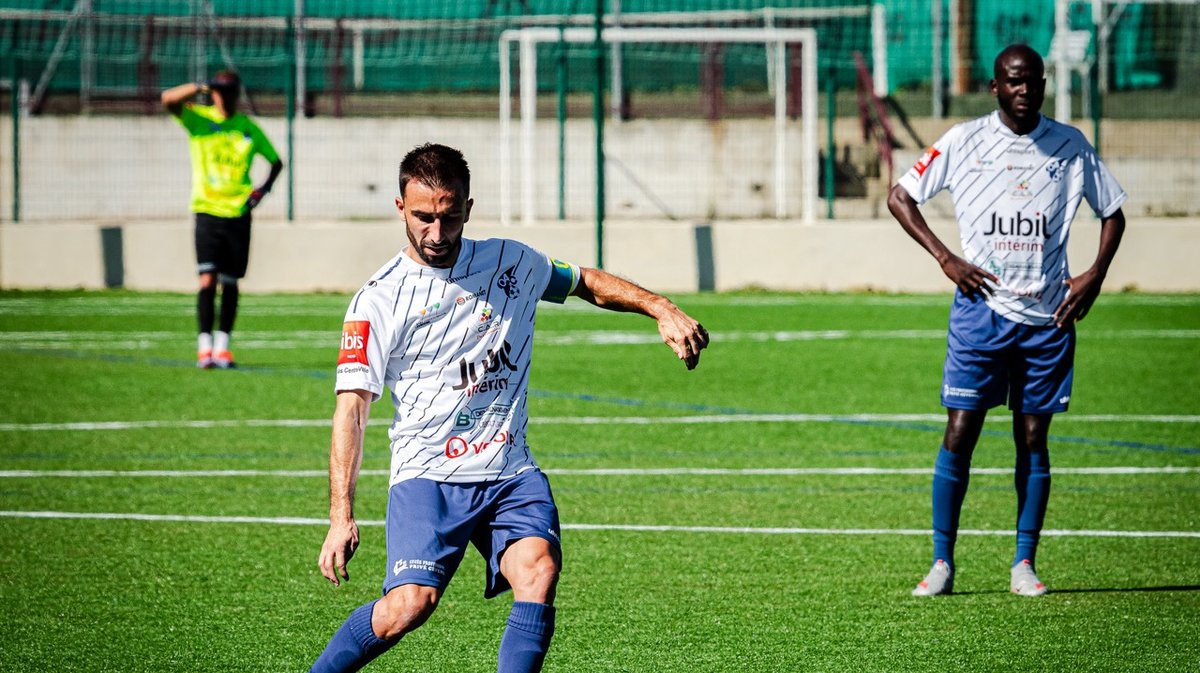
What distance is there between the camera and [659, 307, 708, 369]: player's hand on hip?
4582 millimetres

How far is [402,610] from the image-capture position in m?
4.48

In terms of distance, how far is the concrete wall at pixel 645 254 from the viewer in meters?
19.4

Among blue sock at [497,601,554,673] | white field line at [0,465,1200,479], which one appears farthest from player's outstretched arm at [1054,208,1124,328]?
blue sock at [497,601,554,673]

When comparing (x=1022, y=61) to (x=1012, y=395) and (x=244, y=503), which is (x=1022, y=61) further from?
(x=244, y=503)

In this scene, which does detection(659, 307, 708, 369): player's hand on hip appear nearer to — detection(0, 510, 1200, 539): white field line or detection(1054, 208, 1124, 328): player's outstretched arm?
detection(1054, 208, 1124, 328): player's outstretched arm

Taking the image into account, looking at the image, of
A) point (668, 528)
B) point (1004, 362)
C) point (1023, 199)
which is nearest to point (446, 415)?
point (1004, 362)

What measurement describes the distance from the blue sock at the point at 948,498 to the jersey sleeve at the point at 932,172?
3.45 feet

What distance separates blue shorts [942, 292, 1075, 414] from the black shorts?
8.02 m

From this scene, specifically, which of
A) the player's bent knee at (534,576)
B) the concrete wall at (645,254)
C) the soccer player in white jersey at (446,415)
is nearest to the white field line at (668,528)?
the soccer player in white jersey at (446,415)

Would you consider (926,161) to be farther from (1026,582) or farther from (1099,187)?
(1026,582)

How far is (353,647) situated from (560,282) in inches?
49.4

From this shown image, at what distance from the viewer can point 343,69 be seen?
77.7 feet

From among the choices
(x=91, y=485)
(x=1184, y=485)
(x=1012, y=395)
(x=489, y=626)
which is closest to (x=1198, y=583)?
(x=1012, y=395)

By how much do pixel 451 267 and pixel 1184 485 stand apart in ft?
17.6
